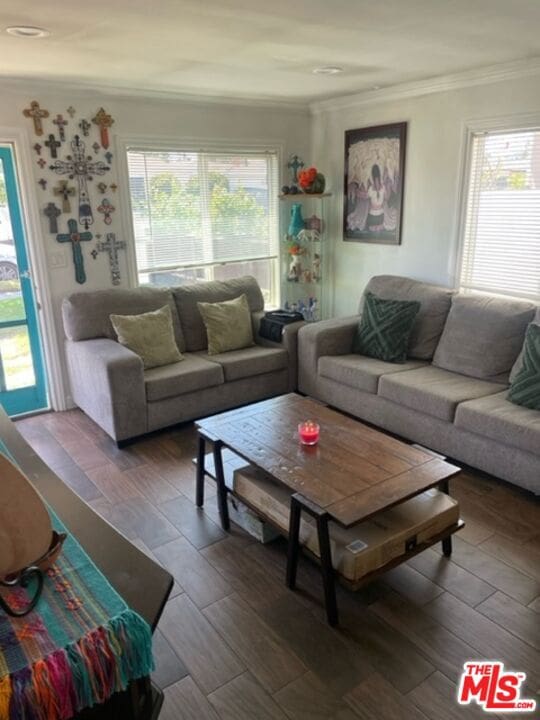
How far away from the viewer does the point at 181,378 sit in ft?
12.1

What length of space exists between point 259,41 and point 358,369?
2038 millimetres

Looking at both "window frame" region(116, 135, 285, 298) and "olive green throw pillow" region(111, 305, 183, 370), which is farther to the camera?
"window frame" region(116, 135, 285, 298)

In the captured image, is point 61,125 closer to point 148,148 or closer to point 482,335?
point 148,148

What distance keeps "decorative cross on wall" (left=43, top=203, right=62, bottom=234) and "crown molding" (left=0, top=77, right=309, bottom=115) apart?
0.74 m

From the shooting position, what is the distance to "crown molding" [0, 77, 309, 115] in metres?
3.59

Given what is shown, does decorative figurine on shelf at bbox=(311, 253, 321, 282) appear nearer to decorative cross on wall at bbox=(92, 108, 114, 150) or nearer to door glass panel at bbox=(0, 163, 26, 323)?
decorative cross on wall at bbox=(92, 108, 114, 150)

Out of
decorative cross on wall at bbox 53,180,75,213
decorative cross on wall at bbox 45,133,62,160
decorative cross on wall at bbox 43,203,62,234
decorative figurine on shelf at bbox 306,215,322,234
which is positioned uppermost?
decorative cross on wall at bbox 45,133,62,160

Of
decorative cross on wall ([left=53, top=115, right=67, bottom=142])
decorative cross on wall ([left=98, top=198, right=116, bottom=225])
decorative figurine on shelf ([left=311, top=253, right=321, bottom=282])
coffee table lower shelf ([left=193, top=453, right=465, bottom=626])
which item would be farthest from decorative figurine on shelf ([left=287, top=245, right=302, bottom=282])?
coffee table lower shelf ([left=193, top=453, right=465, bottom=626])

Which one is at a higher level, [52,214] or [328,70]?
[328,70]

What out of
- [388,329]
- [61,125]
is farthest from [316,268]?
[61,125]

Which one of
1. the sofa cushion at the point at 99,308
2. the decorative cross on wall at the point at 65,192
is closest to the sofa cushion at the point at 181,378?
the sofa cushion at the point at 99,308

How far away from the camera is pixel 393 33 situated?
262 centimetres

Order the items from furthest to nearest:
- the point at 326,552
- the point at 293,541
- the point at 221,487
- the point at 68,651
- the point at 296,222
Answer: the point at 296,222 < the point at 221,487 < the point at 293,541 < the point at 326,552 < the point at 68,651

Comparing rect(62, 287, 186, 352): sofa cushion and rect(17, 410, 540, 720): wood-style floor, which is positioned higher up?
rect(62, 287, 186, 352): sofa cushion
